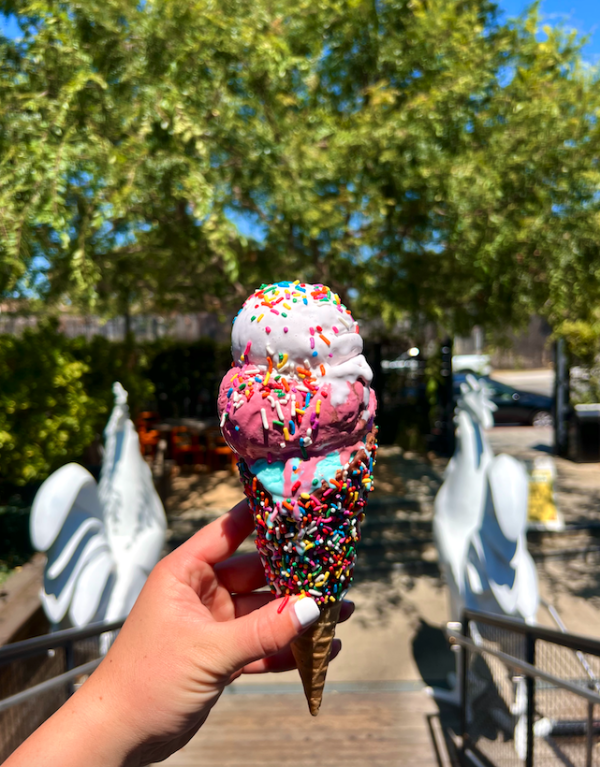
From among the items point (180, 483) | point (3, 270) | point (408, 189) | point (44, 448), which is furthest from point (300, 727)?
point (180, 483)

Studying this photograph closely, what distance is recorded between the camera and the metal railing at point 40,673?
268 centimetres

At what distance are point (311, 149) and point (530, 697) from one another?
4.62 meters

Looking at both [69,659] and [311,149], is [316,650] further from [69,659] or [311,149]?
[311,149]

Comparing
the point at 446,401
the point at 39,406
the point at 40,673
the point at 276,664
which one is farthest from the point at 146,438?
the point at 276,664

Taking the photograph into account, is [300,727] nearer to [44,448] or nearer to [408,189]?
[44,448]

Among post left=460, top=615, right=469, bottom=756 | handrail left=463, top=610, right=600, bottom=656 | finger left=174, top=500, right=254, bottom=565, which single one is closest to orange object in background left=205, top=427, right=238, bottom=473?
post left=460, top=615, right=469, bottom=756

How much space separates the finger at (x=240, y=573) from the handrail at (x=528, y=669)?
1620 mm

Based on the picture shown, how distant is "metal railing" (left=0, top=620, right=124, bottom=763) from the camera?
8.78ft

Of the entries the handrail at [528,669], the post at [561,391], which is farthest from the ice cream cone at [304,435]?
the post at [561,391]

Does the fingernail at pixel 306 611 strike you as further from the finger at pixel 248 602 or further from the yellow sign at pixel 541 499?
the yellow sign at pixel 541 499

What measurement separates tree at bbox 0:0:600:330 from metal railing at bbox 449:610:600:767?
3070 millimetres

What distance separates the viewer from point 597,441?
10.5m

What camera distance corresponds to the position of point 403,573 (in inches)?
258

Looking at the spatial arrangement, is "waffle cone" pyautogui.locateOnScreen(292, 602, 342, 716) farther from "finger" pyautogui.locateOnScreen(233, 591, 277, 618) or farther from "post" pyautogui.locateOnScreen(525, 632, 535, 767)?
"post" pyautogui.locateOnScreen(525, 632, 535, 767)
